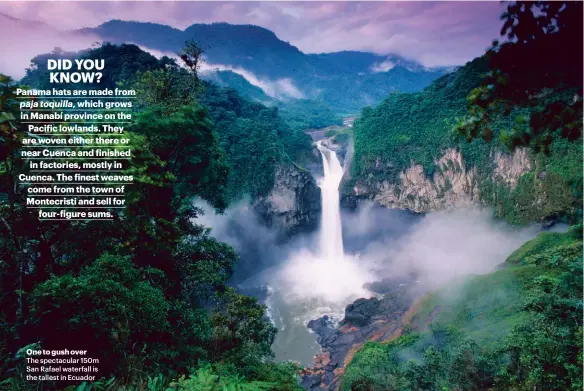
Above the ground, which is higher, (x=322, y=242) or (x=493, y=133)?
(x=493, y=133)

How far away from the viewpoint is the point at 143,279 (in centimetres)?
816

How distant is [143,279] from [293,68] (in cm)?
12137

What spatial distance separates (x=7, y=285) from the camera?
582 centimetres

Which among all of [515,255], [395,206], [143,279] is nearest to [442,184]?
[395,206]

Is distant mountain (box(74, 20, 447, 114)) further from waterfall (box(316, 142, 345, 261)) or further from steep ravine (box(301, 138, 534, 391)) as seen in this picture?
steep ravine (box(301, 138, 534, 391))

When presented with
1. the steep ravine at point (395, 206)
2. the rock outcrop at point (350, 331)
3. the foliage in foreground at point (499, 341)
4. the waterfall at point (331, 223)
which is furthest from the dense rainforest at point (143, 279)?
the waterfall at point (331, 223)

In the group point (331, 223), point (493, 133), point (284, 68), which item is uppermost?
point (284, 68)

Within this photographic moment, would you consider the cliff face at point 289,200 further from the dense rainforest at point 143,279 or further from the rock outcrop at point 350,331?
the dense rainforest at point 143,279

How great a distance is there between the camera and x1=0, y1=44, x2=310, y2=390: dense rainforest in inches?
204

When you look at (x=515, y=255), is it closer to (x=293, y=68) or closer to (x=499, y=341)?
(x=499, y=341)

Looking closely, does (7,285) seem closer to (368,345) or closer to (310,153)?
(368,345)

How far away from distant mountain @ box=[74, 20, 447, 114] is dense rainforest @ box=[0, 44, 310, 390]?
7546 cm

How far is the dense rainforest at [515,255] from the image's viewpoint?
2.47 m

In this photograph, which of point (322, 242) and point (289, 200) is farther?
point (322, 242)
